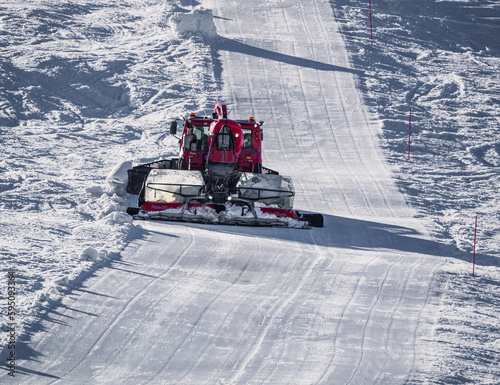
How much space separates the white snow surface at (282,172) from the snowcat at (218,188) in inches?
16.4

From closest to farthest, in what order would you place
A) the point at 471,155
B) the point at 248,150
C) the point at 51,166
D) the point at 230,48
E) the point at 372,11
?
the point at 248,150, the point at 51,166, the point at 471,155, the point at 230,48, the point at 372,11

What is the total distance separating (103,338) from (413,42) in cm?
2246

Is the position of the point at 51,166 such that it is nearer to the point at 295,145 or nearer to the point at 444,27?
the point at 295,145

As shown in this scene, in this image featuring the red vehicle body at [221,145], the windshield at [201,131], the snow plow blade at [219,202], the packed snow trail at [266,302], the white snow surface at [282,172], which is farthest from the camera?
the windshield at [201,131]

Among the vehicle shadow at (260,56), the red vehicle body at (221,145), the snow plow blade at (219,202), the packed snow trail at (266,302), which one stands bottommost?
the packed snow trail at (266,302)

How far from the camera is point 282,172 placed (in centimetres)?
1898

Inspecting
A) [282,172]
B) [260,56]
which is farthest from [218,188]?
[260,56]

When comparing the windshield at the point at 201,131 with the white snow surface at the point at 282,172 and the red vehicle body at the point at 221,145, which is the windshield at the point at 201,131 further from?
the white snow surface at the point at 282,172

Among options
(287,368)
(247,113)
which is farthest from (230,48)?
(287,368)

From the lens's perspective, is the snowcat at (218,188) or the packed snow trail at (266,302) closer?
the packed snow trail at (266,302)

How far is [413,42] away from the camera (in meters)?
29.2

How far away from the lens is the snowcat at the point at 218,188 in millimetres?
13648

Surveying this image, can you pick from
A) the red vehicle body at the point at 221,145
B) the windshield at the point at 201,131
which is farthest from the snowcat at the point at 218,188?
the windshield at the point at 201,131

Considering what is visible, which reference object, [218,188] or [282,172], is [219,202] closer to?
[218,188]
